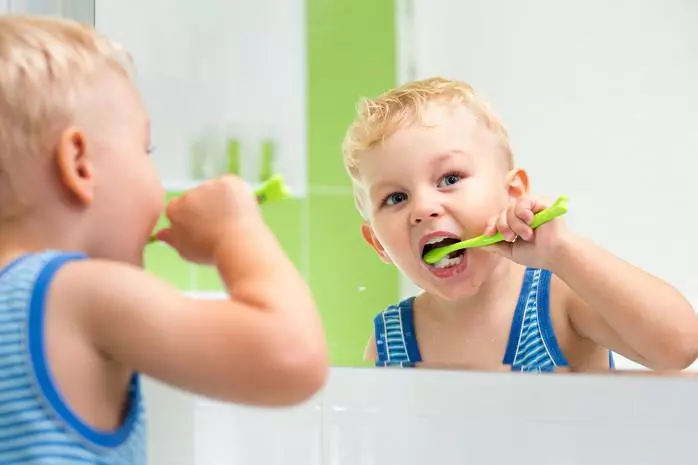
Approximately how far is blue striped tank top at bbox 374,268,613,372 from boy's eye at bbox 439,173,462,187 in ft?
0.43

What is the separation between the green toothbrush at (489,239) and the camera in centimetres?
70

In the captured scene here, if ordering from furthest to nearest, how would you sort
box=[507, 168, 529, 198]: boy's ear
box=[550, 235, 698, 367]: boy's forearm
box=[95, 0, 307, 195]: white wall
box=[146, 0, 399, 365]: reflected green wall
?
box=[95, 0, 307, 195]: white wall, box=[146, 0, 399, 365]: reflected green wall, box=[507, 168, 529, 198]: boy's ear, box=[550, 235, 698, 367]: boy's forearm

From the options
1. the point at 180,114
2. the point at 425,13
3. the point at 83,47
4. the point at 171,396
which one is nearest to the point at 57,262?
the point at 83,47

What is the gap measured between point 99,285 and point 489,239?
1.34 feet

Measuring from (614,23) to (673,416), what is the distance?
0.60 metres

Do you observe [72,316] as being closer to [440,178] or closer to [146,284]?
[146,284]

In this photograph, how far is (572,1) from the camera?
3.52ft

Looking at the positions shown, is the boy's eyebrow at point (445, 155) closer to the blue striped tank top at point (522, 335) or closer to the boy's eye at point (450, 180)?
the boy's eye at point (450, 180)

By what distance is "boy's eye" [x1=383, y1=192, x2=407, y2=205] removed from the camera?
0.83 metres

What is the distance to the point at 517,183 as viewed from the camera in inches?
34.9

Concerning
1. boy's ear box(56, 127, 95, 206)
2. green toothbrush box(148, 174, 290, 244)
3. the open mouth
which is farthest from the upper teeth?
boy's ear box(56, 127, 95, 206)

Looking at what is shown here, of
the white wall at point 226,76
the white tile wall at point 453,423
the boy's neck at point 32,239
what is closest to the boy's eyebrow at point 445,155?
the white tile wall at point 453,423

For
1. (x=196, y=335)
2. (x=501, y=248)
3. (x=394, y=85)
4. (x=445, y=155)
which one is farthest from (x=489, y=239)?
(x=394, y=85)

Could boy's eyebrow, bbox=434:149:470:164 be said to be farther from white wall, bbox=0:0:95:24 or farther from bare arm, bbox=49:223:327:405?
white wall, bbox=0:0:95:24
